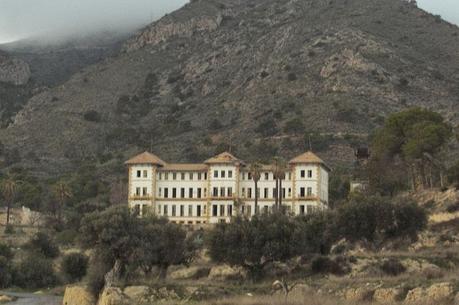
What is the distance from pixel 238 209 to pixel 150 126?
70.9 m

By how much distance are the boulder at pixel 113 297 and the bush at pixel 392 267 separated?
1550 cm

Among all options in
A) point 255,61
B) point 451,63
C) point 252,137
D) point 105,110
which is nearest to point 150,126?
point 105,110

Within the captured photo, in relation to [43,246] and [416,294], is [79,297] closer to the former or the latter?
[416,294]

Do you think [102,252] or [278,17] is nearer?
[102,252]

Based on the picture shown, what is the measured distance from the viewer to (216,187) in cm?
10738

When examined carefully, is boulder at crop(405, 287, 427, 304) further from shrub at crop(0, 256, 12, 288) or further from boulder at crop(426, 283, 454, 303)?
shrub at crop(0, 256, 12, 288)

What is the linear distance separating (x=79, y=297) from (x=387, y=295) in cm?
2348

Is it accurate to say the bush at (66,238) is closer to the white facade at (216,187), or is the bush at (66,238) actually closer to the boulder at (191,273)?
the white facade at (216,187)

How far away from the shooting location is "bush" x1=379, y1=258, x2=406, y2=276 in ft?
165

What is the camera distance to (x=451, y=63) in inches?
6388

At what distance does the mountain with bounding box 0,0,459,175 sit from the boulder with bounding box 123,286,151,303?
78303 mm

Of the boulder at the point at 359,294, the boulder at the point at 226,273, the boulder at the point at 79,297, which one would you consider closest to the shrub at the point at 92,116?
the boulder at the point at 226,273

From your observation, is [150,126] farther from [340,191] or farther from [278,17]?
[340,191]

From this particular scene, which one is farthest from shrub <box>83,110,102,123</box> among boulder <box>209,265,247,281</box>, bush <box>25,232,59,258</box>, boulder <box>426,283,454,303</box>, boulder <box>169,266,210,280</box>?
boulder <box>426,283,454,303</box>
